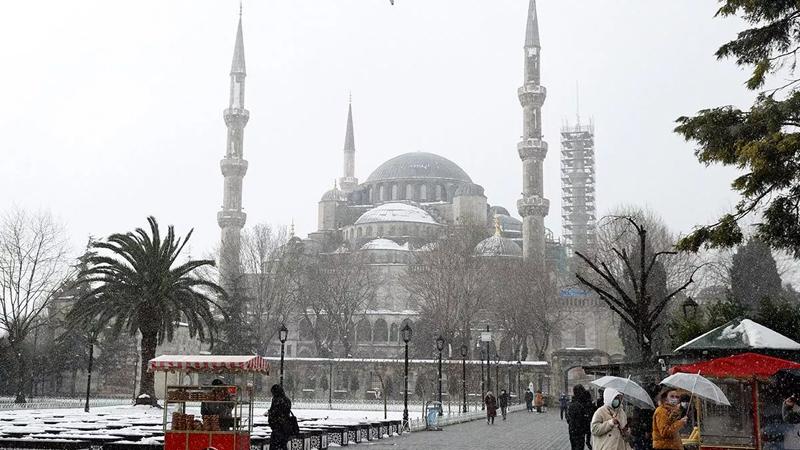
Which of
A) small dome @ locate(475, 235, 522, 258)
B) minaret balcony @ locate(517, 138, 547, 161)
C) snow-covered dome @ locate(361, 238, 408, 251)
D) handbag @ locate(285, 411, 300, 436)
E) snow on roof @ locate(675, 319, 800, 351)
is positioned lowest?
handbag @ locate(285, 411, 300, 436)

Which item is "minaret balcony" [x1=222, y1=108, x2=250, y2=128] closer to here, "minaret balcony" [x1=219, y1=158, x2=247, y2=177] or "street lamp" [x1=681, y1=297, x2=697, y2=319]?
"minaret balcony" [x1=219, y1=158, x2=247, y2=177]

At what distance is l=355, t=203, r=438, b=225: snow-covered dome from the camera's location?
7856 centimetres

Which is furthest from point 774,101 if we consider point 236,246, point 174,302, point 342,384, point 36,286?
point 236,246

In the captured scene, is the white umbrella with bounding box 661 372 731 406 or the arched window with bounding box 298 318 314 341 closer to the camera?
the white umbrella with bounding box 661 372 731 406

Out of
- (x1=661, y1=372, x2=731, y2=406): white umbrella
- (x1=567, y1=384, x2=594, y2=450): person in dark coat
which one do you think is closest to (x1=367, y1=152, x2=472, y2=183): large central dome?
(x1=567, y1=384, x2=594, y2=450): person in dark coat

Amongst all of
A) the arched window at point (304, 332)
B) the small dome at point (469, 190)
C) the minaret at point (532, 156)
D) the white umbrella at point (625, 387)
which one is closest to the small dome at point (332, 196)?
the small dome at point (469, 190)

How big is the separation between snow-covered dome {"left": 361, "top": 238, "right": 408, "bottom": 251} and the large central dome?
58.3 feet

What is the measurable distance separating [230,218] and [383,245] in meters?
13.0

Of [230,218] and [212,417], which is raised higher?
[230,218]

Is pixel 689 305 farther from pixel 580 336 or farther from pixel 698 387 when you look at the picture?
pixel 580 336

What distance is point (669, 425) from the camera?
8445 millimetres

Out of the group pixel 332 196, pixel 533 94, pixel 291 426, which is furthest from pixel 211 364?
pixel 332 196

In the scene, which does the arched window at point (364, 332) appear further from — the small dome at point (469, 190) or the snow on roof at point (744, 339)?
the snow on roof at point (744, 339)

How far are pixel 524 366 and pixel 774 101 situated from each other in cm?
3742
